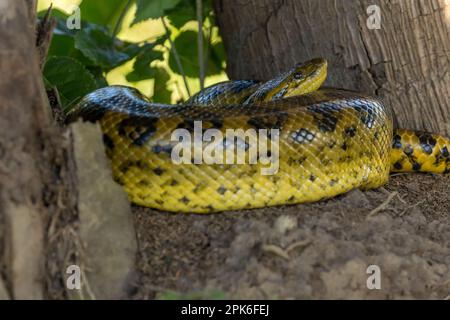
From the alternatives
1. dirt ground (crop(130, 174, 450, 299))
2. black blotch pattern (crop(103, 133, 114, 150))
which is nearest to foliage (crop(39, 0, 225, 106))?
black blotch pattern (crop(103, 133, 114, 150))

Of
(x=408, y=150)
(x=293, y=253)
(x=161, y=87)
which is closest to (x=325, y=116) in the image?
(x=293, y=253)

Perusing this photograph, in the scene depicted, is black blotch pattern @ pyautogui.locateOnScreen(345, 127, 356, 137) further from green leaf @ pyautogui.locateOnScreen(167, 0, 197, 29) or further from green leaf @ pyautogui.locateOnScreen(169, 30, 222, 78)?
green leaf @ pyautogui.locateOnScreen(169, 30, 222, 78)

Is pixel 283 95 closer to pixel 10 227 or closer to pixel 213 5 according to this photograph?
pixel 213 5

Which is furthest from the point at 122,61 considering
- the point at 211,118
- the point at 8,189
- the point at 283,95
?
the point at 8,189

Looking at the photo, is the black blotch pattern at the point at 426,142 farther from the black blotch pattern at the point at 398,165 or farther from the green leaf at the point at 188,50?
the green leaf at the point at 188,50

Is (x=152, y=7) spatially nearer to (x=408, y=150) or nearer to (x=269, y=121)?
(x=269, y=121)
